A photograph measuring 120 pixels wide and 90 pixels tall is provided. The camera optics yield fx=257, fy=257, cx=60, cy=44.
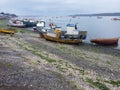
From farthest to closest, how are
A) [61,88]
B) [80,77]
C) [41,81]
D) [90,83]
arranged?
1. [80,77]
2. [90,83]
3. [41,81]
4. [61,88]

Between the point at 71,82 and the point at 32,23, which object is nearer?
the point at 71,82

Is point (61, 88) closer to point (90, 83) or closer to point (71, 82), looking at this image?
point (71, 82)

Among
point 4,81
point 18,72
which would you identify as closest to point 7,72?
point 18,72

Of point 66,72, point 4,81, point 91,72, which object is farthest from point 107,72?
point 4,81

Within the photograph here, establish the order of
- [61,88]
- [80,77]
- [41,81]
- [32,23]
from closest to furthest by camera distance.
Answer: [61,88], [41,81], [80,77], [32,23]

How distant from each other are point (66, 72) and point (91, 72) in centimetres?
229

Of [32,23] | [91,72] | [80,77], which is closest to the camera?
[80,77]

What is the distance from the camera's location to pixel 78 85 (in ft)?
49.1

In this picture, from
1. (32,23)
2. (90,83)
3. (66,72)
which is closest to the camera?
(90,83)

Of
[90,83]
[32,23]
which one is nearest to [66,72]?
[90,83]

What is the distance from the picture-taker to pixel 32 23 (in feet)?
320

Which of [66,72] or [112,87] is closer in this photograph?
[112,87]

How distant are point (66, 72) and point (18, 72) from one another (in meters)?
3.63

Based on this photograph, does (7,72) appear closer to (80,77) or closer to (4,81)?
(4,81)
